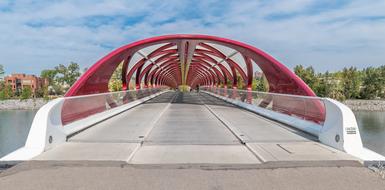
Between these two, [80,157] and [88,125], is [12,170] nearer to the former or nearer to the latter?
[80,157]

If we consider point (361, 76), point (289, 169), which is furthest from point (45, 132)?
point (361, 76)

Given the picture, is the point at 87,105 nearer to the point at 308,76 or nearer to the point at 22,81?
the point at 308,76

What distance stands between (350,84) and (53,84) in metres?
100

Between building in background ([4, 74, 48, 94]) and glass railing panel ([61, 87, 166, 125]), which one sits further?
building in background ([4, 74, 48, 94])

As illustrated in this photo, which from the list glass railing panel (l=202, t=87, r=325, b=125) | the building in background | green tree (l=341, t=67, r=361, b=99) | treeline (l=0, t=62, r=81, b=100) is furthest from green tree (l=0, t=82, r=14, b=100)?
glass railing panel (l=202, t=87, r=325, b=125)

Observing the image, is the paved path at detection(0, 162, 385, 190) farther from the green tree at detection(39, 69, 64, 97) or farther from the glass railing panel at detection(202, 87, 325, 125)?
the green tree at detection(39, 69, 64, 97)

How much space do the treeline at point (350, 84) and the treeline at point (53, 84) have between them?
71.6m

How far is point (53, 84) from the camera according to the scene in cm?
12331

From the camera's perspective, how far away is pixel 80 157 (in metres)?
5.86

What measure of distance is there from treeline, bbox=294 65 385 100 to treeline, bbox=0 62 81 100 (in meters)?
71.6

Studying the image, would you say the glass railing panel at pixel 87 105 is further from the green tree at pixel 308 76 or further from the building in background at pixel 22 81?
the building in background at pixel 22 81

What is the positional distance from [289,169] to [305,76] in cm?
9402

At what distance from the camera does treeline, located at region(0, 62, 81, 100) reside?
112 metres

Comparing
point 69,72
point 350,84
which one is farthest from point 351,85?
point 69,72
